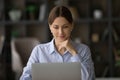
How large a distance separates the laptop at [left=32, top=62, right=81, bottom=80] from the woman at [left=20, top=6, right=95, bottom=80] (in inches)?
9.5

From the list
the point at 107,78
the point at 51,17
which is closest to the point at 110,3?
the point at 107,78

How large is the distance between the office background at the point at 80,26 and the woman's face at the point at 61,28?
3339 millimetres

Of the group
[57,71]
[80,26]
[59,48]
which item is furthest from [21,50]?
[57,71]

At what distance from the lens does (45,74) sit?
1969 millimetres

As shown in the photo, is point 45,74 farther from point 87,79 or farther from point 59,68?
point 87,79

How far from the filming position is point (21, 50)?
5371 millimetres

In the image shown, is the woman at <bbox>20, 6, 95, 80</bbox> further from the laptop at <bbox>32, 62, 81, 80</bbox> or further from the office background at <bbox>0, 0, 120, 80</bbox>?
the office background at <bbox>0, 0, 120, 80</bbox>

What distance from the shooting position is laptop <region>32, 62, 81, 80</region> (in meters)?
1.96

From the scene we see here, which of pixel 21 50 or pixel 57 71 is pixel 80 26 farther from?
pixel 57 71

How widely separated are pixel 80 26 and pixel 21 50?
51.4 inches

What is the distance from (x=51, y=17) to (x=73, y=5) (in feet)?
12.4

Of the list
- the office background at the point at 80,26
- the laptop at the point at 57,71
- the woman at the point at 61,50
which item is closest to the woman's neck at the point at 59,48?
the woman at the point at 61,50

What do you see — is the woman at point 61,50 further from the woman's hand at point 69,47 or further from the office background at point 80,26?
the office background at point 80,26

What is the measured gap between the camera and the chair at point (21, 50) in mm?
5051
